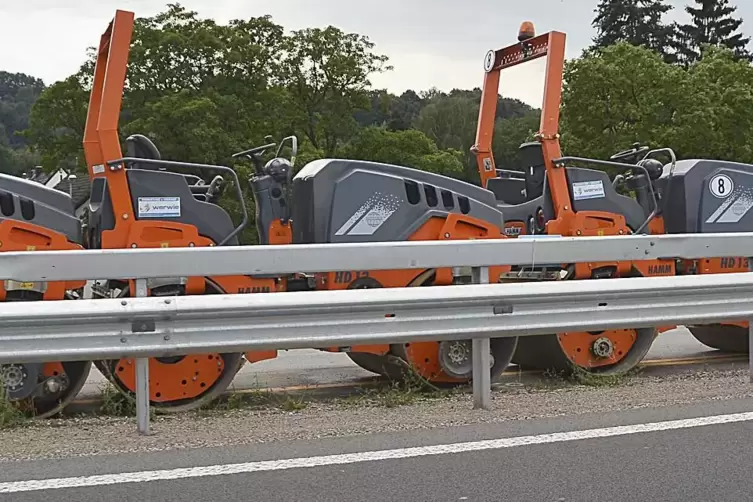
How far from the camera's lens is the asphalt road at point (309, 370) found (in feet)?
24.9

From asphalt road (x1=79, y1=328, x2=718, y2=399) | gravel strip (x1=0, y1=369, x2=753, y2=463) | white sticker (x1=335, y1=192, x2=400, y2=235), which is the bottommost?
asphalt road (x1=79, y1=328, x2=718, y2=399)

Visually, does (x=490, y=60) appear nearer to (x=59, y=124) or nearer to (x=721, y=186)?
(x=721, y=186)

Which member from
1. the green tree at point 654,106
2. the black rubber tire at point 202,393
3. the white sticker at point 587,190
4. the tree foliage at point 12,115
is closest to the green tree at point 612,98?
the green tree at point 654,106

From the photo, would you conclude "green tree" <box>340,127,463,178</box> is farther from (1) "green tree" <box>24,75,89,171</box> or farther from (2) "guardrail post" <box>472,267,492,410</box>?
(2) "guardrail post" <box>472,267,492,410</box>

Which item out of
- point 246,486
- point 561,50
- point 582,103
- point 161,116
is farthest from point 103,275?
point 582,103

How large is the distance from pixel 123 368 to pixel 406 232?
2422 mm

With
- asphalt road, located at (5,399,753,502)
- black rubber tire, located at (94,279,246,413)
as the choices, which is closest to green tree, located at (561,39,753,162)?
black rubber tire, located at (94,279,246,413)

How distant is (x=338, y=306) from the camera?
223 inches

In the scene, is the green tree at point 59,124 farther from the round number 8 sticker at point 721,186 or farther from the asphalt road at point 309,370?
the round number 8 sticker at point 721,186

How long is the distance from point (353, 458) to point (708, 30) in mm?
77599

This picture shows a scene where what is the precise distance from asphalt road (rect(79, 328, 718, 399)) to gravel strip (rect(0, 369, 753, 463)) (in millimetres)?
1187

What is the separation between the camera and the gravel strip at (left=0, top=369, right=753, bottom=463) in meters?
5.22

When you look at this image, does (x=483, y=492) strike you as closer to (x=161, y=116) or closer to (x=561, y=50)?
(x=561, y=50)

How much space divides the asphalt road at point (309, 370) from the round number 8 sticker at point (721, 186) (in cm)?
153
